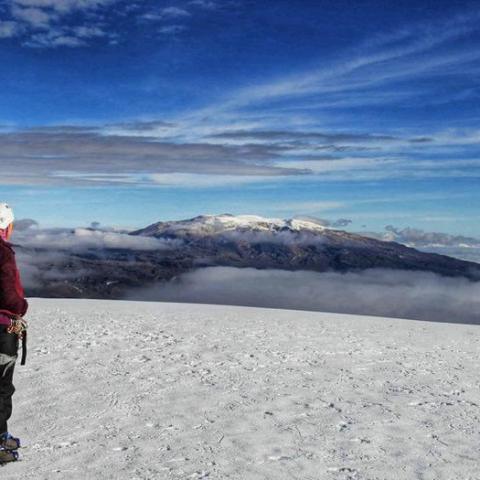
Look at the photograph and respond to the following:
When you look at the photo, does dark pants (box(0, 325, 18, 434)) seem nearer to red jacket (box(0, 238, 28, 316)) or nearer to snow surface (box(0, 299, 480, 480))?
red jacket (box(0, 238, 28, 316))

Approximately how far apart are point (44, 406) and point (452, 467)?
7.27 m

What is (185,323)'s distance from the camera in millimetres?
20359

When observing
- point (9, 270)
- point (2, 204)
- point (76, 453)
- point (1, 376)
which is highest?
point (2, 204)

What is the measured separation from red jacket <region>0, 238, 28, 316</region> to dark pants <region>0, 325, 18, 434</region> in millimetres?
344

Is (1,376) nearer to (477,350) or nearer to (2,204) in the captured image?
(2,204)

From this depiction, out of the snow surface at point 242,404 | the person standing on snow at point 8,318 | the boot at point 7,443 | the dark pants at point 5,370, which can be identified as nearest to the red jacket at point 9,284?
the person standing on snow at point 8,318

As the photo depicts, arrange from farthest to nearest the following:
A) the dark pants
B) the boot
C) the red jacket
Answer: the boot
the dark pants
the red jacket

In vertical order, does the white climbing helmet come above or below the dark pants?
above

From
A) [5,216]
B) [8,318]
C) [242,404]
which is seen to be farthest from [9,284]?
[242,404]

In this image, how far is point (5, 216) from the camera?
8.04m

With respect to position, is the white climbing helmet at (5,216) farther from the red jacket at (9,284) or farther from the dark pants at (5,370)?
the dark pants at (5,370)

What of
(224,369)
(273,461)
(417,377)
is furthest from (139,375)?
(417,377)

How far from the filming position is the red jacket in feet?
25.0

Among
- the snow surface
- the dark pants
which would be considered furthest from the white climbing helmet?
the snow surface
